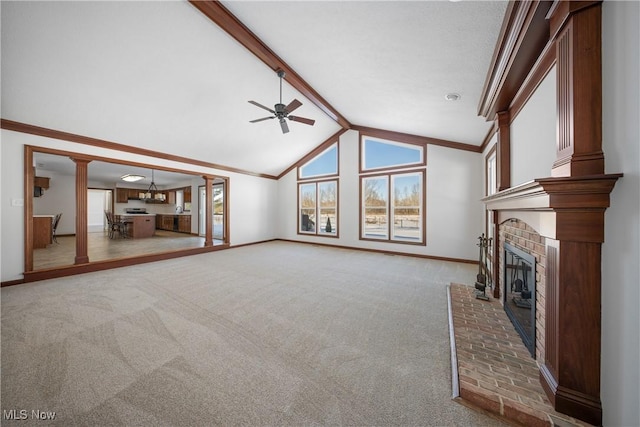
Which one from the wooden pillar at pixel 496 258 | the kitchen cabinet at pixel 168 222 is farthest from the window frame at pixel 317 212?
the kitchen cabinet at pixel 168 222

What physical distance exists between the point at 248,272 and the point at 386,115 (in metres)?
4.21

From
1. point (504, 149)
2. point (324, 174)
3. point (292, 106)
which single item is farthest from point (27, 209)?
point (504, 149)

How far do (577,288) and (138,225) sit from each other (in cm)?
1115

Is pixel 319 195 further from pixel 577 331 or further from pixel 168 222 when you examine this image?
pixel 168 222

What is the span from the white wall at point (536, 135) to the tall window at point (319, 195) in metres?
4.95

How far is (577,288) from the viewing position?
127cm

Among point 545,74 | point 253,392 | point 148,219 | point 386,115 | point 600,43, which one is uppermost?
point 386,115

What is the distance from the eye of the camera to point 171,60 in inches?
126

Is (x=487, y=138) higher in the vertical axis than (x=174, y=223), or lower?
higher

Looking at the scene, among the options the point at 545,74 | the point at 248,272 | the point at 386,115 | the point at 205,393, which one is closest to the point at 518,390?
the point at 205,393

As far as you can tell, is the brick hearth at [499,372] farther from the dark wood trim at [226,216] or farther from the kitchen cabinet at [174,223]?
the kitchen cabinet at [174,223]

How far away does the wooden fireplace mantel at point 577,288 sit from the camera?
1222mm

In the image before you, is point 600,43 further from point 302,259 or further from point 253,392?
point 302,259
